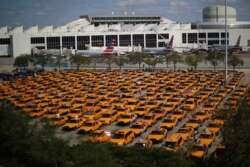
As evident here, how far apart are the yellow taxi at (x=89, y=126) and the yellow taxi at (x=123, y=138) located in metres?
2.60

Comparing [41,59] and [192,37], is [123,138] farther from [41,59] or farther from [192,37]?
[192,37]

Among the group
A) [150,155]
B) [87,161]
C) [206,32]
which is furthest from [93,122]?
[206,32]

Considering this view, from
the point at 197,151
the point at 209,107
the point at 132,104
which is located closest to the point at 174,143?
the point at 197,151

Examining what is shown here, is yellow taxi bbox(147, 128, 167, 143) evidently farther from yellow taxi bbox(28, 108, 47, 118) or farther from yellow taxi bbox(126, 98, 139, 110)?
yellow taxi bbox(28, 108, 47, 118)

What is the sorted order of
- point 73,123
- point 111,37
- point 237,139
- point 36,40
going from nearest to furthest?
point 237,139
point 73,123
point 36,40
point 111,37

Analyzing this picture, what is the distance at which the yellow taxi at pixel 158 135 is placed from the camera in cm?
2073

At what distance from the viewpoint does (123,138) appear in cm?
2081

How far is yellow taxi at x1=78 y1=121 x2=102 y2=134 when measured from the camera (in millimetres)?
23188

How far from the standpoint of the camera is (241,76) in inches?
1809

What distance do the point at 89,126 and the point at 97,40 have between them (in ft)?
226

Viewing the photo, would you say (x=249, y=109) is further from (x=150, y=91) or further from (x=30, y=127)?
(x=150, y=91)

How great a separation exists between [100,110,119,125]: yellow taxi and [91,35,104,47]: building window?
213 ft

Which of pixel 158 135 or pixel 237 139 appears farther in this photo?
pixel 158 135

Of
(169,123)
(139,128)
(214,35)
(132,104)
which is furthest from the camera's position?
(214,35)
